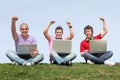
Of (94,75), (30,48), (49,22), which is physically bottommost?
(94,75)

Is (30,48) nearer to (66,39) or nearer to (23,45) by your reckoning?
(23,45)

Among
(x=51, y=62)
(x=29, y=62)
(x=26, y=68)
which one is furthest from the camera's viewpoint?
(x=51, y=62)

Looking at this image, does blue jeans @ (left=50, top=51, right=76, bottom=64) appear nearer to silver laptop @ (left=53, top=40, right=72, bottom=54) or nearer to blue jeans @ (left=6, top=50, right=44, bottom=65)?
silver laptop @ (left=53, top=40, right=72, bottom=54)

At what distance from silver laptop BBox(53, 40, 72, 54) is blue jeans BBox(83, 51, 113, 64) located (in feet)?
2.65

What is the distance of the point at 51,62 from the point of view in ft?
48.2

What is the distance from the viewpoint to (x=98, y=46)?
14.6 m

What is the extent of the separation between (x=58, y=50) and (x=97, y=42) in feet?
5.07

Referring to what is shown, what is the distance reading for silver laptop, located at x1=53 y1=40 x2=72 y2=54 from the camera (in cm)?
1422

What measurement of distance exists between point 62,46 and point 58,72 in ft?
6.83

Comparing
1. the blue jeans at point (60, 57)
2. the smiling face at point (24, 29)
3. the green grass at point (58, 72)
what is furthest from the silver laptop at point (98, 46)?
the smiling face at point (24, 29)

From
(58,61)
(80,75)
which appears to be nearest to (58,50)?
(58,61)

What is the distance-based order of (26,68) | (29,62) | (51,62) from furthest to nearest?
1. (51,62)
2. (29,62)
3. (26,68)

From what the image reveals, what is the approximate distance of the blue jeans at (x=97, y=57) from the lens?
1473 centimetres

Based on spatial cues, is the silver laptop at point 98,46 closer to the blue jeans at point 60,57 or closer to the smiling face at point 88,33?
the smiling face at point 88,33
